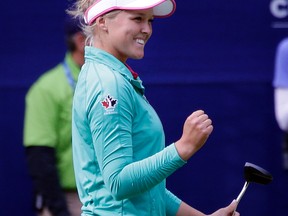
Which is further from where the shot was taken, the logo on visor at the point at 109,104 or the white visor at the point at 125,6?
the white visor at the point at 125,6

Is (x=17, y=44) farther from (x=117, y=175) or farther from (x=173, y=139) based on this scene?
(x=117, y=175)

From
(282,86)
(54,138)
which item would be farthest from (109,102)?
(282,86)

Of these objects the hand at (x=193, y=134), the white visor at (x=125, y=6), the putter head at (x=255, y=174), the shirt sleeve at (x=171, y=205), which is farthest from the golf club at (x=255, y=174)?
the white visor at (x=125, y=6)

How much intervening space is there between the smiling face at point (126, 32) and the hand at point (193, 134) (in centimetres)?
34

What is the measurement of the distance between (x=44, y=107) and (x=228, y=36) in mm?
1271

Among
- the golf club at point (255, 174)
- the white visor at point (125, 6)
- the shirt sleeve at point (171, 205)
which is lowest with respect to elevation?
the shirt sleeve at point (171, 205)

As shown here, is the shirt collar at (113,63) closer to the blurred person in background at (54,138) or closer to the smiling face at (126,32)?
the smiling face at (126,32)

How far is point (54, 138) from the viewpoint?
4.60 m

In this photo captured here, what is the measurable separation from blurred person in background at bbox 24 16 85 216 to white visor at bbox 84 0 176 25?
4.86 ft

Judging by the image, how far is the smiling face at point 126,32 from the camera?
2.98 meters

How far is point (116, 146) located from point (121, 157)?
0.04 meters

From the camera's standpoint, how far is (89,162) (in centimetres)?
293

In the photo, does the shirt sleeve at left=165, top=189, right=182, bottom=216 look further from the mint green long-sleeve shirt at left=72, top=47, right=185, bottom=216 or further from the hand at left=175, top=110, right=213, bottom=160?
the hand at left=175, top=110, right=213, bottom=160

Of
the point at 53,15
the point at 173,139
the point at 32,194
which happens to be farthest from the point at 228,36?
the point at 32,194
